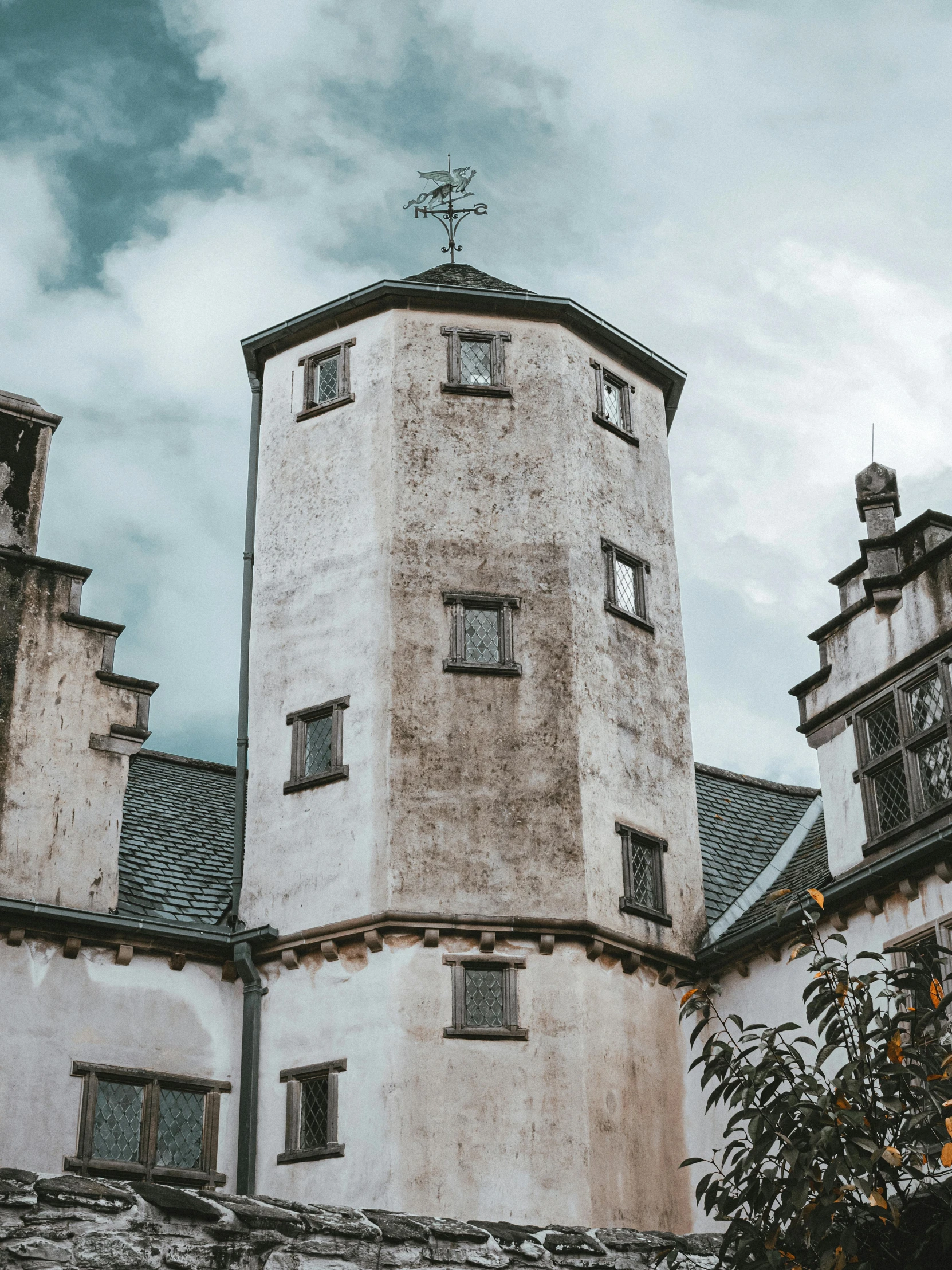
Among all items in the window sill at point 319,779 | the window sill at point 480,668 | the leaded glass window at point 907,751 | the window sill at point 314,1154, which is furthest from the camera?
the window sill at point 480,668

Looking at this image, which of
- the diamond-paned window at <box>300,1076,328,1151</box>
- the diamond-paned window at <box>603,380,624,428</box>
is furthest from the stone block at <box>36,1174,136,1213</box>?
the diamond-paned window at <box>603,380,624,428</box>

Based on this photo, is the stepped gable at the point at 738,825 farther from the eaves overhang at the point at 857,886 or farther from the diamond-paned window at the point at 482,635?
the diamond-paned window at the point at 482,635

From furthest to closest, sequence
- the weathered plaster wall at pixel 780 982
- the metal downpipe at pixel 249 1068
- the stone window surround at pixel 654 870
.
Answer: the stone window surround at pixel 654 870 < the metal downpipe at pixel 249 1068 < the weathered plaster wall at pixel 780 982

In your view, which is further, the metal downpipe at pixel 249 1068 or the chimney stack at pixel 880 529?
the chimney stack at pixel 880 529

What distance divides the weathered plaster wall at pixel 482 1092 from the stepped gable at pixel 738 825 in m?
2.57

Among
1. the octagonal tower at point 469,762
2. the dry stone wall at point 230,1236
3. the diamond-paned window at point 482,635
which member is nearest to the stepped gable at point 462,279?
the octagonal tower at point 469,762

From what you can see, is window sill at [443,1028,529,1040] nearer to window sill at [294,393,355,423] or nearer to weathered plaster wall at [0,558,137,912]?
weathered plaster wall at [0,558,137,912]

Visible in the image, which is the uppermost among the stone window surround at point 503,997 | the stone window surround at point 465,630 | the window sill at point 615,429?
the window sill at point 615,429

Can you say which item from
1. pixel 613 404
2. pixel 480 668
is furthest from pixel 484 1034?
pixel 613 404

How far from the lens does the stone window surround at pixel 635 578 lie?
22094 millimetres

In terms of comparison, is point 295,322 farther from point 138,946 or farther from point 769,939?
point 769,939

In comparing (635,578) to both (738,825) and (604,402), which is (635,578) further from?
(738,825)

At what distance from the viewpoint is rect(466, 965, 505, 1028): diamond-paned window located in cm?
1870

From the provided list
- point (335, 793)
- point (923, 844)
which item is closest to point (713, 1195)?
point (923, 844)
